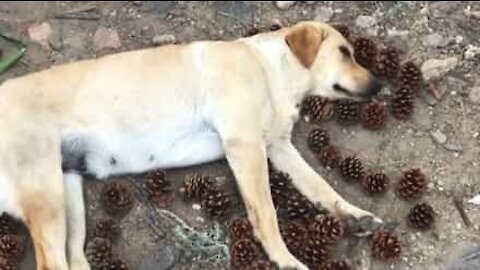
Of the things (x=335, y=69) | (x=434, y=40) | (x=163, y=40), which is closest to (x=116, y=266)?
(x=335, y=69)

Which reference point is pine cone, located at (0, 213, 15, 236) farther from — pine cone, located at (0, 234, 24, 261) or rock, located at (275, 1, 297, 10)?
rock, located at (275, 1, 297, 10)

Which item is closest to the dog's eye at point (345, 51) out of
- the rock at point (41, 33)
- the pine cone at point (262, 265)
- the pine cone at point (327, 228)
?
the pine cone at point (327, 228)

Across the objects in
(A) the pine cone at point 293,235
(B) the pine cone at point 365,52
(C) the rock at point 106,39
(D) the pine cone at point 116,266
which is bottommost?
(D) the pine cone at point 116,266

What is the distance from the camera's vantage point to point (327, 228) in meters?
3.91

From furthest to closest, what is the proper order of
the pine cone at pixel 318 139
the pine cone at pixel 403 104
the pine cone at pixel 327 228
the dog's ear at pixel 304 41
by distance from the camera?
the pine cone at pixel 403 104 → the pine cone at pixel 318 139 → the dog's ear at pixel 304 41 → the pine cone at pixel 327 228

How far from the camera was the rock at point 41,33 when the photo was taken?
15.8ft

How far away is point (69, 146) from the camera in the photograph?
13.2ft

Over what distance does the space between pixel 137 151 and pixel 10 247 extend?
60cm

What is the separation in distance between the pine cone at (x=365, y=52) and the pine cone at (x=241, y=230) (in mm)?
1020

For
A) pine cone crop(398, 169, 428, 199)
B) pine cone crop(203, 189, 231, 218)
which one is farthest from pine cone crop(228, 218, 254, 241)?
Answer: pine cone crop(398, 169, 428, 199)

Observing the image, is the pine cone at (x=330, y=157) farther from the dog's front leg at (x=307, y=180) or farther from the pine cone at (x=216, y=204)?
the pine cone at (x=216, y=204)

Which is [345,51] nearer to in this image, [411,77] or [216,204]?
[411,77]

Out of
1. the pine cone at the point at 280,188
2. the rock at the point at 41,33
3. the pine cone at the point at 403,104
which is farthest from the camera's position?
the rock at the point at 41,33

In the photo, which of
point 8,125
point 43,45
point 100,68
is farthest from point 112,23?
point 8,125
